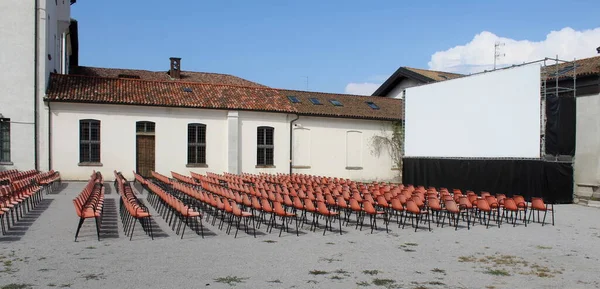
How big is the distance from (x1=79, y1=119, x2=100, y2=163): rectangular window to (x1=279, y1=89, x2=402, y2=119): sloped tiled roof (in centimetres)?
953

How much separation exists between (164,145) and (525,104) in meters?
14.6

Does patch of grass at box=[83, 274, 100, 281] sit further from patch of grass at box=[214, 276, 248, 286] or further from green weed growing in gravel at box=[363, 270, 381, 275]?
green weed growing in gravel at box=[363, 270, 381, 275]

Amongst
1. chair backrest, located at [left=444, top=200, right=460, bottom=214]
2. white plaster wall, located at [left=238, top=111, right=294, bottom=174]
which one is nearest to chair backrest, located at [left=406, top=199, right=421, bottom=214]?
chair backrest, located at [left=444, top=200, right=460, bottom=214]

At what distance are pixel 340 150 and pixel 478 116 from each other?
29.2 ft

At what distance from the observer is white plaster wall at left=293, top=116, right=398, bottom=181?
26.6 metres

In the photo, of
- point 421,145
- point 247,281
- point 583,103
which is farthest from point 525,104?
point 247,281

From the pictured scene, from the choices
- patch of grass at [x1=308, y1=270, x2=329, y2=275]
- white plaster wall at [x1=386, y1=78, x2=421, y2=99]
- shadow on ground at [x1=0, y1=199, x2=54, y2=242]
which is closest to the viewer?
patch of grass at [x1=308, y1=270, x2=329, y2=275]

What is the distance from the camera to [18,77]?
20906mm

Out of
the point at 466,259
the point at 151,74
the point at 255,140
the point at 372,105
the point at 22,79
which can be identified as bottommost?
the point at 466,259

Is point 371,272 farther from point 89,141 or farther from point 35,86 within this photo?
point 35,86

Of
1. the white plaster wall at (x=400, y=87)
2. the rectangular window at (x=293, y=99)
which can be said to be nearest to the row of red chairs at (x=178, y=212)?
the rectangular window at (x=293, y=99)

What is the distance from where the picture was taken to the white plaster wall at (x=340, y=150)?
26578 mm

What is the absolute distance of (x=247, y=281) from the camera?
618 cm

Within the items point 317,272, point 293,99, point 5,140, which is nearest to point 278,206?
point 317,272
